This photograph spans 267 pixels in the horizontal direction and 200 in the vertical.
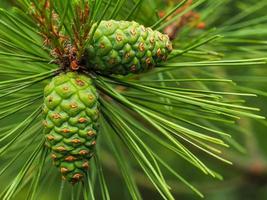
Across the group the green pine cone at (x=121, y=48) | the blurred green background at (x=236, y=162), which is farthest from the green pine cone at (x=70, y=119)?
the blurred green background at (x=236, y=162)

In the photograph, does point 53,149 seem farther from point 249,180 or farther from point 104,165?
point 104,165

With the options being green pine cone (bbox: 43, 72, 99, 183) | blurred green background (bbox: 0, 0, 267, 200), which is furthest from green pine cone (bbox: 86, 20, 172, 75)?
blurred green background (bbox: 0, 0, 267, 200)

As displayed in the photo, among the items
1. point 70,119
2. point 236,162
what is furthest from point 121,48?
point 236,162

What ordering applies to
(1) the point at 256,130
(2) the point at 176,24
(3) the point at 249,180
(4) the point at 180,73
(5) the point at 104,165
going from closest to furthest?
1. (2) the point at 176,24
2. (4) the point at 180,73
3. (3) the point at 249,180
4. (5) the point at 104,165
5. (1) the point at 256,130

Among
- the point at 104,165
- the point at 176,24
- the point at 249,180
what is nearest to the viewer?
the point at 176,24

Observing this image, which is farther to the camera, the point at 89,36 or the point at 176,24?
the point at 176,24

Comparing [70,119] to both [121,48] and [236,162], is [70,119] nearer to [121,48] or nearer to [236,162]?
[121,48]

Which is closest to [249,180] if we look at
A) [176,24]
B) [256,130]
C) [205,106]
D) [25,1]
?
[256,130]
